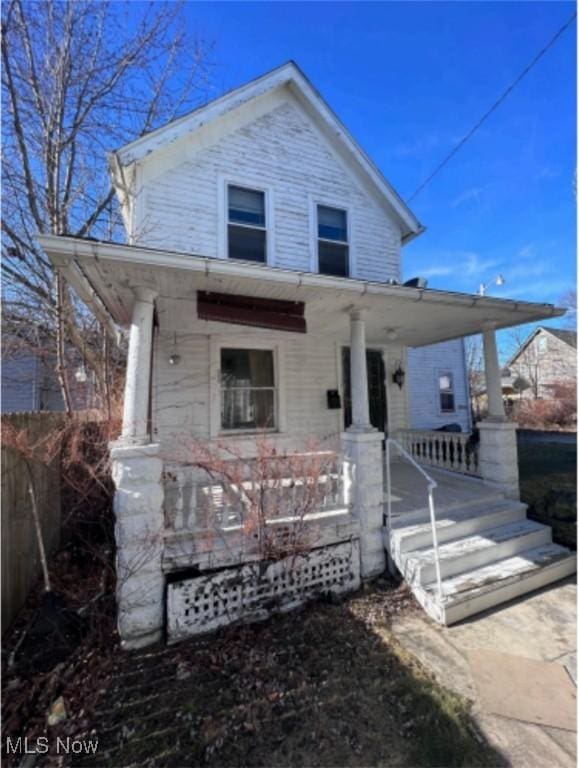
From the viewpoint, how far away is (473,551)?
4082 mm

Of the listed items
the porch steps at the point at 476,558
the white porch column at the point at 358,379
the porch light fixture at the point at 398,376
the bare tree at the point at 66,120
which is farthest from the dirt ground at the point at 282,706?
the porch light fixture at the point at 398,376

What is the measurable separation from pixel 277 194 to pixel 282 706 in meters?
7.06

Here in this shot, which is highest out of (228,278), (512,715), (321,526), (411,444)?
(228,278)

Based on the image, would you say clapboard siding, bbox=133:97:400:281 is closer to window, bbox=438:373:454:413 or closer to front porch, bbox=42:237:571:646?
front porch, bbox=42:237:571:646

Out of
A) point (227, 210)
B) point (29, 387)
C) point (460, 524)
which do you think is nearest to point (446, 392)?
point (460, 524)

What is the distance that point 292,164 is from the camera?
21.8 ft

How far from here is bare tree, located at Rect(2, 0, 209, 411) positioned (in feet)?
21.2

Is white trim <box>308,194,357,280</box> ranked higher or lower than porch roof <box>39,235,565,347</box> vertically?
higher

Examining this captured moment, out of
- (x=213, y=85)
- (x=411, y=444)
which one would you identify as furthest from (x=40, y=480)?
(x=213, y=85)

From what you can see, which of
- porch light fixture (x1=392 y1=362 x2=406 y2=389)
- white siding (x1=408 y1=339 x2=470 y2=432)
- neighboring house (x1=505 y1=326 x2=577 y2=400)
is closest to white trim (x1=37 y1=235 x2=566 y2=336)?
porch light fixture (x1=392 y1=362 x2=406 y2=389)

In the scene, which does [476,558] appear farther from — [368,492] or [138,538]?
[138,538]

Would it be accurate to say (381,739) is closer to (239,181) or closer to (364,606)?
(364,606)

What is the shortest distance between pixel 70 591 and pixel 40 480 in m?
1.32

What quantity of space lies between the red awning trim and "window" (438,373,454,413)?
9152 mm
